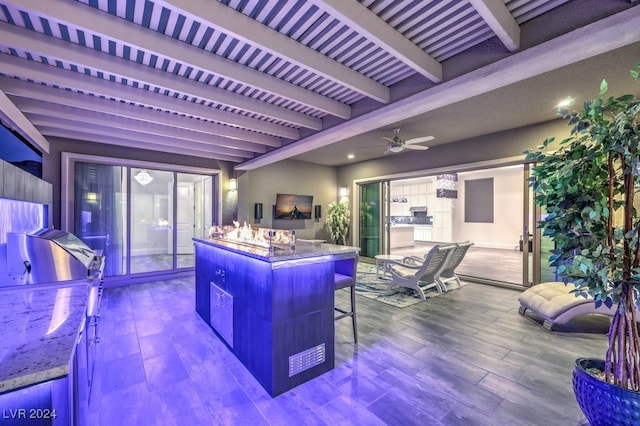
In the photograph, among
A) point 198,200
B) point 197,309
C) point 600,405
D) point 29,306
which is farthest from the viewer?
point 198,200

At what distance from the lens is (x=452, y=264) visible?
201 inches

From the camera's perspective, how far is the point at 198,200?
7.36 m

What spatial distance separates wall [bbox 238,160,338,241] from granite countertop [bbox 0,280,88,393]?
519 centimetres

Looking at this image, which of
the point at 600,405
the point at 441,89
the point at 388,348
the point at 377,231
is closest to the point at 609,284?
the point at 600,405

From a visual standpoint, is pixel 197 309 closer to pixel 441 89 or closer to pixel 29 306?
pixel 29 306

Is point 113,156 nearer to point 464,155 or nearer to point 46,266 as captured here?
point 46,266

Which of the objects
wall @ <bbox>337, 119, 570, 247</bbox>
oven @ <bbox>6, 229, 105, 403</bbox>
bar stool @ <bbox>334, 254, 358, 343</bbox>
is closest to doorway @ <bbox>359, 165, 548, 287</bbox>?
wall @ <bbox>337, 119, 570, 247</bbox>

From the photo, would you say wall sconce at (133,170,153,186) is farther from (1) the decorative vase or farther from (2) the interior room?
(1) the decorative vase

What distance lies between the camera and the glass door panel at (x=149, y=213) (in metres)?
5.80

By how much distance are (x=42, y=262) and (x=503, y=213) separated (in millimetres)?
12293

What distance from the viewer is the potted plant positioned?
→ 7.84m

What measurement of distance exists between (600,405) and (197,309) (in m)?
4.00

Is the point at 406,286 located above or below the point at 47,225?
below

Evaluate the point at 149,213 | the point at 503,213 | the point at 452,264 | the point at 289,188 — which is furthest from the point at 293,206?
the point at 503,213
